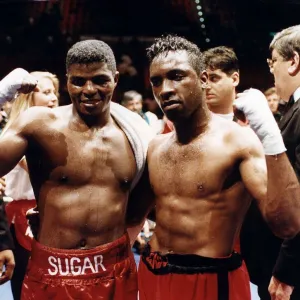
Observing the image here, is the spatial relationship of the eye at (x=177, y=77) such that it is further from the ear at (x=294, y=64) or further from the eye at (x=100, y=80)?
the ear at (x=294, y=64)

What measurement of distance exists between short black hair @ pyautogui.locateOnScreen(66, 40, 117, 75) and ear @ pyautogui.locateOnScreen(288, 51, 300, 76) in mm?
657

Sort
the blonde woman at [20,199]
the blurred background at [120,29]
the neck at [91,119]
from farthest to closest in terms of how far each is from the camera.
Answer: the blurred background at [120,29]
the blonde woman at [20,199]
the neck at [91,119]

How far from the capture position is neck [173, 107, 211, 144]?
174 cm

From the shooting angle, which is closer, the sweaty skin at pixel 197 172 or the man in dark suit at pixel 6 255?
the sweaty skin at pixel 197 172

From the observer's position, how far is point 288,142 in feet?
5.99

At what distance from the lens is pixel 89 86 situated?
1.78 meters

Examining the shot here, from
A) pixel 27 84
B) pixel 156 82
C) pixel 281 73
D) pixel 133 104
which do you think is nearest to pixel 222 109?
pixel 281 73

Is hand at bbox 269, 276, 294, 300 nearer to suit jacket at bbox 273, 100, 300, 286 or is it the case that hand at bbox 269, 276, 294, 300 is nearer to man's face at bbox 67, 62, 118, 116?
suit jacket at bbox 273, 100, 300, 286

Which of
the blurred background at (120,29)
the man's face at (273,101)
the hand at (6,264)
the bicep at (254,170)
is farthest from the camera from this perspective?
the blurred background at (120,29)

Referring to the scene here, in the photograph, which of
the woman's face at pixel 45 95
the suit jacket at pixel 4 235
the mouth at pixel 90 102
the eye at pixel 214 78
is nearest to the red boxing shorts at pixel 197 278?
the mouth at pixel 90 102

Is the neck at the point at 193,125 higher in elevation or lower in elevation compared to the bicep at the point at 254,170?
higher

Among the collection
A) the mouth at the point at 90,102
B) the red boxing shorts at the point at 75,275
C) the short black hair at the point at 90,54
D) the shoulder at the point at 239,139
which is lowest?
the red boxing shorts at the point at 75,275

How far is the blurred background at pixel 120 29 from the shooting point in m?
7.20

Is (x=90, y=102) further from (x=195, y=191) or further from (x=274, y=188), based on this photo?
(x=274, y=188)
